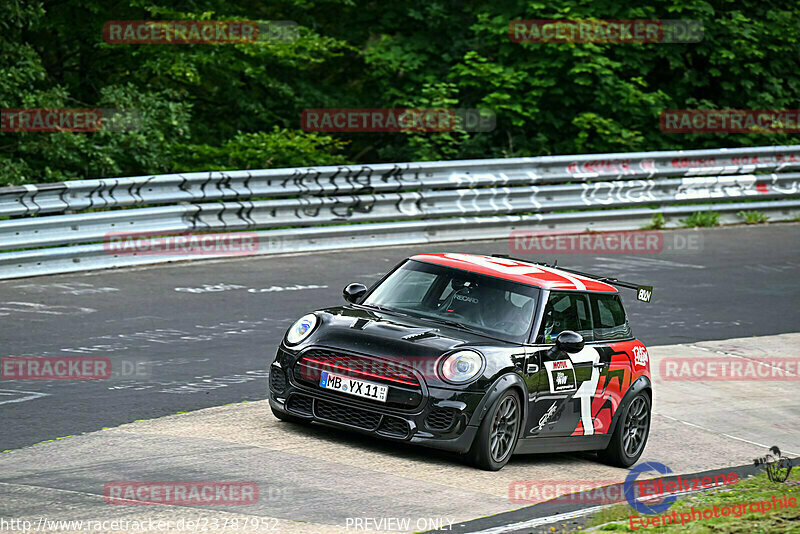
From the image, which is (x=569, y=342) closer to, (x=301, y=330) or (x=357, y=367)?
(x=357, y=367)

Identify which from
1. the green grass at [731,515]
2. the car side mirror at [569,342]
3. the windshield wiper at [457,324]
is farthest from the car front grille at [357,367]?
the green grass at [731,515]

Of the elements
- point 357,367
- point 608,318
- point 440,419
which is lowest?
point 440,419

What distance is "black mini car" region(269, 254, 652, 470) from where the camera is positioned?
8.09 metres

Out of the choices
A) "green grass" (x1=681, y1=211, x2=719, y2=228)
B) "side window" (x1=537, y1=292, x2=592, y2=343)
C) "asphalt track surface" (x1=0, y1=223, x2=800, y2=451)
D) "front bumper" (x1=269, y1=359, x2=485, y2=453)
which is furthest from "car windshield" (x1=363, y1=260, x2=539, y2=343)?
"green grass" (x1=681, y1=211, x2=719, y2=228)

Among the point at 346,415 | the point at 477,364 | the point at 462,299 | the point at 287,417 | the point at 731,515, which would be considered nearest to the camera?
the point at 731,515

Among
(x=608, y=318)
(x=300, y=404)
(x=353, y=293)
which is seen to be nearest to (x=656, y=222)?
(x=608, y=318)

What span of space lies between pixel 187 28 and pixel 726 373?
11.1 m

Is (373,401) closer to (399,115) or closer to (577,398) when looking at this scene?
(577,398)

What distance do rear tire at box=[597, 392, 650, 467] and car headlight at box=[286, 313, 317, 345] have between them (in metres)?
2.51

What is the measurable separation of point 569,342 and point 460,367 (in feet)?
2.97

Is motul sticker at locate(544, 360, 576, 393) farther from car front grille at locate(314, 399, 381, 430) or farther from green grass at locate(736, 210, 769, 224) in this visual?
green grass at locate(736, 210, 769, 224)

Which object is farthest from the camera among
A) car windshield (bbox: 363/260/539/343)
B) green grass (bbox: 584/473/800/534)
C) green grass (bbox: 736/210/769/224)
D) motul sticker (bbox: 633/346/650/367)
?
green grass (bbox: 736/210/769/224)

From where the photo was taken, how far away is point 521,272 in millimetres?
9281

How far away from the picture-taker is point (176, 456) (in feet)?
25.4
